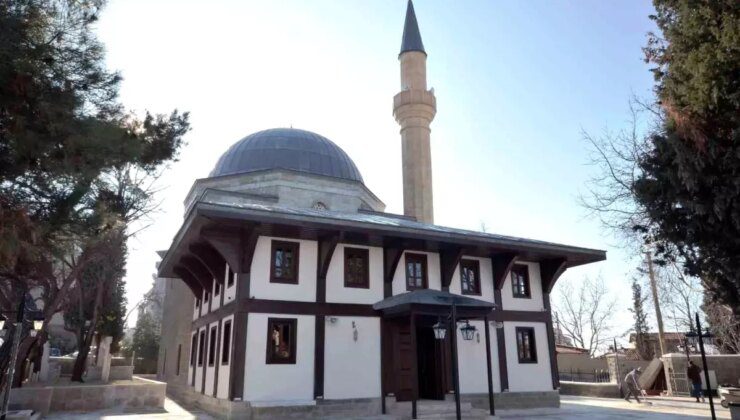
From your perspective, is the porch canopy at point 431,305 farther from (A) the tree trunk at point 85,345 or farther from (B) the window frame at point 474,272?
(A) the tree trunk at point 85,345

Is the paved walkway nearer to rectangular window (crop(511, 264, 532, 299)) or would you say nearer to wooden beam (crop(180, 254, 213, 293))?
rectangular window (crop(511, 264, 532, 299))

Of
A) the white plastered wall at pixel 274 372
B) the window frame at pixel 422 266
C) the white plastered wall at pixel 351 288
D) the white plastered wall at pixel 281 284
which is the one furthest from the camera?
the window frame at pixel 422 266

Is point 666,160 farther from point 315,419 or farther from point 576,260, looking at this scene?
point 315,419

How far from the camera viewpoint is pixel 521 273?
16438mm

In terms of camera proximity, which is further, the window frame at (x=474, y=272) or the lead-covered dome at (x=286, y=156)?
the lead-covered dome at (x=286, y=156)

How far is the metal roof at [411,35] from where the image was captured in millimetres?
30953

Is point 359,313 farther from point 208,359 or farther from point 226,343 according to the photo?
point 208,359

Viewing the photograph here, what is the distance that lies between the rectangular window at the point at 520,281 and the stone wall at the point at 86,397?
1140 cm

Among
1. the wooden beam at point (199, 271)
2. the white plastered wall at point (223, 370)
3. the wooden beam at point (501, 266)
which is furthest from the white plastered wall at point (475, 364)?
the wooden beam at point (199, 271)

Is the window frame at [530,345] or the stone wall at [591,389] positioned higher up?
the window frame at [530,345]

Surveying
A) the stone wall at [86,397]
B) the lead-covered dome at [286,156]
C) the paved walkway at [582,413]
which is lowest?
the paved walkway at [582,413]

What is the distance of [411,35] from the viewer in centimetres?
3169

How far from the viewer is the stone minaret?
2720 cm

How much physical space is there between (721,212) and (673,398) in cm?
1255
